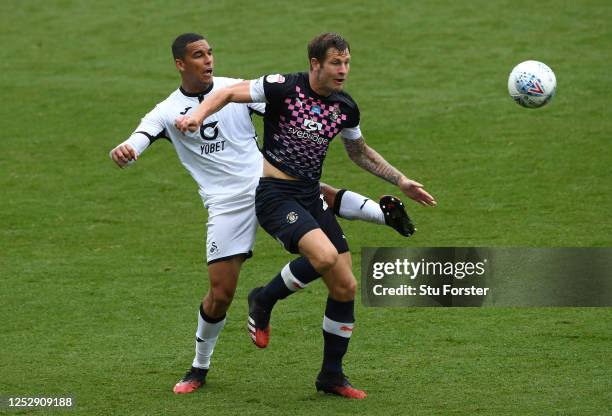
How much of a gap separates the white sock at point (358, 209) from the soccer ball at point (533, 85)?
229 centimetres

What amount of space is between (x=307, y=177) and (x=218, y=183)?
0.74 meters

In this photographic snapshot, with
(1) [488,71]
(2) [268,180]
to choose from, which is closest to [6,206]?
(2) [268,180]

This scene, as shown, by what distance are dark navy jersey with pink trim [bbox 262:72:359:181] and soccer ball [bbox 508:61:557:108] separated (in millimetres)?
2534

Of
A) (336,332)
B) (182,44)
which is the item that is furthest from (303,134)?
(336,332)

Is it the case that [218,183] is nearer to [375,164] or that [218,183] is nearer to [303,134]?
[303,134]

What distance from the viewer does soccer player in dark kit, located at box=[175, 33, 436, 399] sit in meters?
7.44

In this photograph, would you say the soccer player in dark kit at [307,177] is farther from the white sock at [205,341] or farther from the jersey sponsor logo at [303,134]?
the white sock at [205,341]

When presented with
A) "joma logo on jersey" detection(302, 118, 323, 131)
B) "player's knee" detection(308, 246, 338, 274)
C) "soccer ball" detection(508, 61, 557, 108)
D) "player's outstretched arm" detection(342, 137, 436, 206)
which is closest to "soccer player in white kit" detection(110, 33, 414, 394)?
"player's outstretched arm" detection(342, 137, 436, 206)

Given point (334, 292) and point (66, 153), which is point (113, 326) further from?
point (66, 153)

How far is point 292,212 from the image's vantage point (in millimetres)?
7465

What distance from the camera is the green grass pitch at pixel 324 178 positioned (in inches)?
316

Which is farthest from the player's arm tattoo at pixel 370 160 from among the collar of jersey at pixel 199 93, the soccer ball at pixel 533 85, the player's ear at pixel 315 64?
the soccer ball at pixel 533 85

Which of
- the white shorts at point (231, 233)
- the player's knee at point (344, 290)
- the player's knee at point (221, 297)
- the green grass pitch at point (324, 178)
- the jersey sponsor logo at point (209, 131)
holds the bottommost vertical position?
the green grass pitch at point (324, 178)

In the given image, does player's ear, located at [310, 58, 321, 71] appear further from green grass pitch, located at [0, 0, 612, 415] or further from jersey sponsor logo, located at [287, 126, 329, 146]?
green grass pitch, located at [0, 0, 612, 415]
